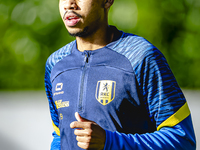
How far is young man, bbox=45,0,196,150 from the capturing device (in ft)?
5.24

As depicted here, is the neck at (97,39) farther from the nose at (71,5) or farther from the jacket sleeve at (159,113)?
the jacket sleeve at (159,113)

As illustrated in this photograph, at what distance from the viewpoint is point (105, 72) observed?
5.98 feet

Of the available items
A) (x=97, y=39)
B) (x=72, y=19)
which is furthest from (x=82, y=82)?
(x=72, y=19)

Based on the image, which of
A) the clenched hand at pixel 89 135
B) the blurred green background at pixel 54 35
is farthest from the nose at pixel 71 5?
the blurred green background at pixel 54 35

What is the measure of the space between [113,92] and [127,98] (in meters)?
0.10

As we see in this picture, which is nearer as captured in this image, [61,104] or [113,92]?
[113,92]

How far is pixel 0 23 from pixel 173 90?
24.2 feet

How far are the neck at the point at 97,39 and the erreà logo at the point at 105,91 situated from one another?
0.99 feet

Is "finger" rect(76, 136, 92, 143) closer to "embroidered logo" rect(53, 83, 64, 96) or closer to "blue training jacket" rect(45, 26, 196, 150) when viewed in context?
"blue training jacket" rect(45, 26, 196, 150)

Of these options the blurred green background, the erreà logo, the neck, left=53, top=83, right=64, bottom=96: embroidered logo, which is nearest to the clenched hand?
the erreà logo

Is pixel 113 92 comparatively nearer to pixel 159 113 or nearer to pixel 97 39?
pixel 159 113

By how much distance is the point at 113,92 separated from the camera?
1741 mm

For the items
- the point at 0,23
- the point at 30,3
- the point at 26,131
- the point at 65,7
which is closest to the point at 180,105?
the point at 65,7

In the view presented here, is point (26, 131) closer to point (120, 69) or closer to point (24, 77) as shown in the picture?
point (24, 77)
